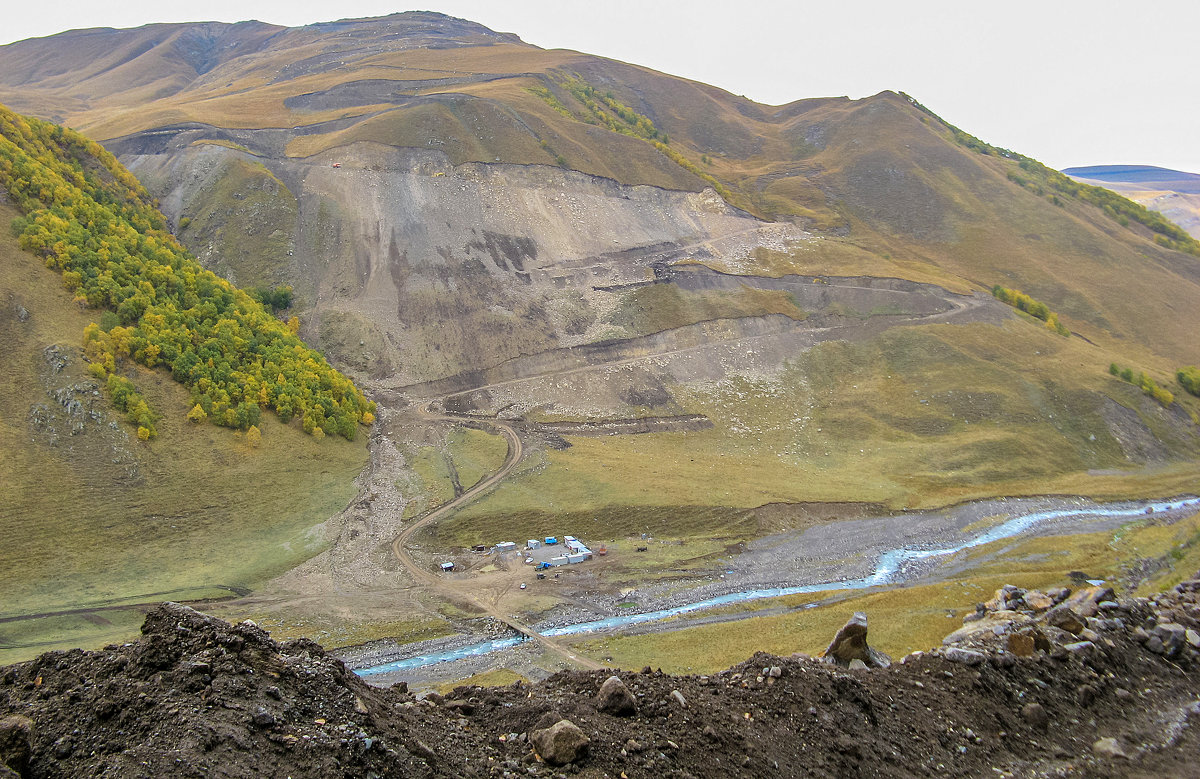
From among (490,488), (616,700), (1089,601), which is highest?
(616,700)

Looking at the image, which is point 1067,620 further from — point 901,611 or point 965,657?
point 901,611

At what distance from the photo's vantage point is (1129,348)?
9581 centimetres

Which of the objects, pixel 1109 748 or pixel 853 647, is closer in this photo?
pixel 1109 748

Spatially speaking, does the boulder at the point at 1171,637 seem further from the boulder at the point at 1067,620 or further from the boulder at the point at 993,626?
the boulder at the point at 993,626

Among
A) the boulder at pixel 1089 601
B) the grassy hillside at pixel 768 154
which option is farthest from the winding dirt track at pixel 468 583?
the grassy hillside at pixel 768 154

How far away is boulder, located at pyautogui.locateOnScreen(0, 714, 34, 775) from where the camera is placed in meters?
9.18

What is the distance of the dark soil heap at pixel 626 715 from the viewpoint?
1017 cm

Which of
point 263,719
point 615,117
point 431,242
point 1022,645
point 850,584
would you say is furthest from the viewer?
point 615,117

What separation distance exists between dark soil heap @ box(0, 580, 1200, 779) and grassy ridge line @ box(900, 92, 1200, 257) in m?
137

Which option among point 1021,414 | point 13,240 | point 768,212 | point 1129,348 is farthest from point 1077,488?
point 13,240

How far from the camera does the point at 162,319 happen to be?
57.7m

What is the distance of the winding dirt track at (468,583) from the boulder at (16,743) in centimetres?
2676

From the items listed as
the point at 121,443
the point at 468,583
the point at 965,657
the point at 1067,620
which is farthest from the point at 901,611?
the point at 121,443

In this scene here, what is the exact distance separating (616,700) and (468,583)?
33.0 meters
